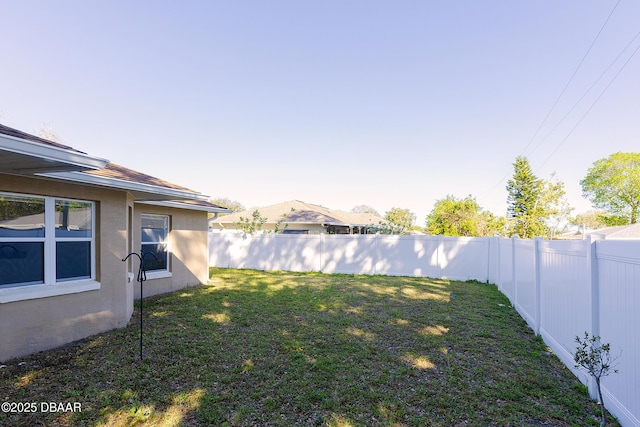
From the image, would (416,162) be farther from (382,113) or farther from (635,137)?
(635,137)

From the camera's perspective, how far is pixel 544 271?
538cm

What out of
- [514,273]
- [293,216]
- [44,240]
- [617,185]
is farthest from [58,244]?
[617,185]

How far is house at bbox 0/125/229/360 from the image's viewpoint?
13.9 ft

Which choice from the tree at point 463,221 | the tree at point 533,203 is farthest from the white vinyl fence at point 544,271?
the tree at point 533,203

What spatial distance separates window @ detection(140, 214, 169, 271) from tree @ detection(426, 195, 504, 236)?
80.5ft

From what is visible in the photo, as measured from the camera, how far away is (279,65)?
14.5 metres

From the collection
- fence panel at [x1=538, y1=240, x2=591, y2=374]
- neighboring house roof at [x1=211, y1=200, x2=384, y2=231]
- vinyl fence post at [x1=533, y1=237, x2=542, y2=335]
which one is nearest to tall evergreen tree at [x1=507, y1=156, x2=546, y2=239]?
neighboring house roof at [x1=211, y1=200, x2=384, y2=231]

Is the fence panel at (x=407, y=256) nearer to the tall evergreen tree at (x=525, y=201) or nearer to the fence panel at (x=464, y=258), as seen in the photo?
the fence panel at (x=464, y=258)

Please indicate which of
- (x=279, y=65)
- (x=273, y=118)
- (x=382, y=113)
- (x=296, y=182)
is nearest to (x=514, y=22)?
(x=382, y=113)

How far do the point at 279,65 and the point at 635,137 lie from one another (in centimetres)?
2660

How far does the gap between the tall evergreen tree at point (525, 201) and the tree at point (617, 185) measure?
8841 mm

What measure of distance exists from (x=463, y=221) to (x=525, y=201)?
37.9 feet

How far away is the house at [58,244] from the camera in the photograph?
4.23 metres

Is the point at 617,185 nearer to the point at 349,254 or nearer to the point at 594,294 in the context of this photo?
the point at 349,254
